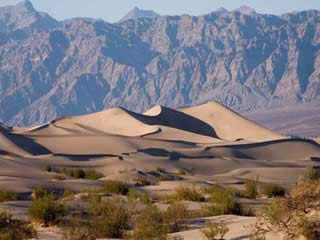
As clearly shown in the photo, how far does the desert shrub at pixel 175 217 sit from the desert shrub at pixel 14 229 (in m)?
2.81

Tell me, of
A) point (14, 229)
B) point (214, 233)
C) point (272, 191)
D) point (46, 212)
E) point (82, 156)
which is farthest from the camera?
point (82, 156)

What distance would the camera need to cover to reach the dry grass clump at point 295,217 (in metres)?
11.8

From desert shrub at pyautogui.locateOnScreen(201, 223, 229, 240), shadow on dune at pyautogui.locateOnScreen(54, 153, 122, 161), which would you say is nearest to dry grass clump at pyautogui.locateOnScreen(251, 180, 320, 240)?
desert shrub at pyautogui.locateOnScreen(201, 223, 229, 240)

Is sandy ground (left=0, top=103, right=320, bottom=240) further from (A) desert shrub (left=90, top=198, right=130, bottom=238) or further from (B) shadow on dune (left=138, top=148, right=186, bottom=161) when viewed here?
(A) desert shrub (left=90, top=198, right=130, bottom=238)

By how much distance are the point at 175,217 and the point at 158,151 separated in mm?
35128

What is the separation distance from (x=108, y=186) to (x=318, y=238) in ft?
42.2

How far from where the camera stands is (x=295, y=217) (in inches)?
489

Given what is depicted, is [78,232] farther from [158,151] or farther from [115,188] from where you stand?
[158,151]

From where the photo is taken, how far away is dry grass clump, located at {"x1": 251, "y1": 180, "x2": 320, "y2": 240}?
11.8m

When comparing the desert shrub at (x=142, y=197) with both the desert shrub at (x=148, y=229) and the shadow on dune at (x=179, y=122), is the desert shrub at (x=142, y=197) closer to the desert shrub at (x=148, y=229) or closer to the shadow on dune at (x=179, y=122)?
the desert shrub at (x=148, y=229)

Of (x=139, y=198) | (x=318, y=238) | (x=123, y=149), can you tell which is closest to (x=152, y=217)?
(x=318, y=238)

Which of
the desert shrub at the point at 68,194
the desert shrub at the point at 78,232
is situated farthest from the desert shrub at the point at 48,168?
the desert shrub at the point at 78,232

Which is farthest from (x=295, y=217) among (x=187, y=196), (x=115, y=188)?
(x=115, y=188)

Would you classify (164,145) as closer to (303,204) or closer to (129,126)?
(129,126)
